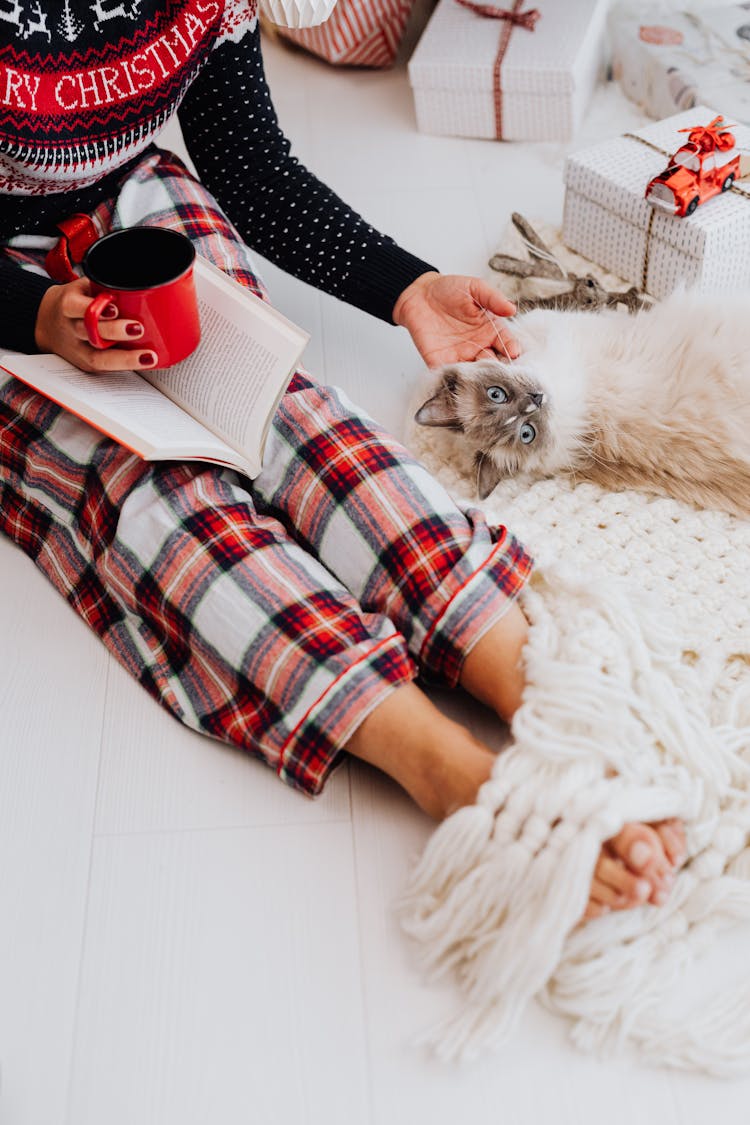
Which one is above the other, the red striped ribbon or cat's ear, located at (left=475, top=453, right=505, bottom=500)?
the red striped ribbon

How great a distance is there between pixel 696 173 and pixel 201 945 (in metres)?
1.15

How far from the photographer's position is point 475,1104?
2.66 ft

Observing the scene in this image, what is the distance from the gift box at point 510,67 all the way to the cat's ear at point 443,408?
2.76 ft

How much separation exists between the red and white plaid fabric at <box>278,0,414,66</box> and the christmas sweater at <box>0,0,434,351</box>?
2.54ft

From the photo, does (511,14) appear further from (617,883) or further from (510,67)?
(617,883)

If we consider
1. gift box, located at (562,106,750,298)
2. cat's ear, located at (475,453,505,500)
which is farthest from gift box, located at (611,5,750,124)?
cat's ear, located at (475,453,505,500)

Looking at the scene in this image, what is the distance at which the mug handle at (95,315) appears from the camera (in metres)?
0.98

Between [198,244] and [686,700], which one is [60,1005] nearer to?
[686,700]

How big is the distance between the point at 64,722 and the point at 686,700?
64cm

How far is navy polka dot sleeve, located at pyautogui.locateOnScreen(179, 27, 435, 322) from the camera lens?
1.31 metres

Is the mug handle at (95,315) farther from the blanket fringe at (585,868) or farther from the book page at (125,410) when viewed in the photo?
the blanket fringe at (585,868)

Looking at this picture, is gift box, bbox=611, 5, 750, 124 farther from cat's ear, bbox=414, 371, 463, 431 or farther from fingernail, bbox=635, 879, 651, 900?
fingernail, bbox=635, 879, 651, 900

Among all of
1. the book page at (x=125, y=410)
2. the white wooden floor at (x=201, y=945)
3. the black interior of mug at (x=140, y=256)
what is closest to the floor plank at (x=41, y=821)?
the white wooden floor at (x=201, y=945)

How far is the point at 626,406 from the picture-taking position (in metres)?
1.22
